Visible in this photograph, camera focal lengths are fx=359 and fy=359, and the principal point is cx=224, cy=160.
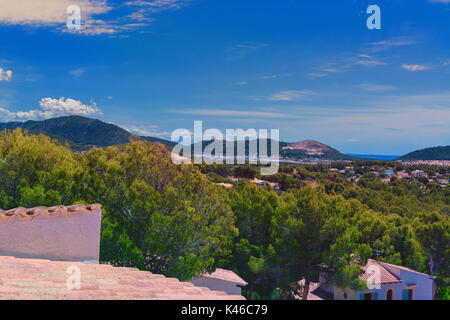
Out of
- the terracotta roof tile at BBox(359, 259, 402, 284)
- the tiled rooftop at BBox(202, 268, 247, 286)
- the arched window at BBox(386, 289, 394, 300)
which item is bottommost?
the arched window at BBox(386, 289, 394, 300)

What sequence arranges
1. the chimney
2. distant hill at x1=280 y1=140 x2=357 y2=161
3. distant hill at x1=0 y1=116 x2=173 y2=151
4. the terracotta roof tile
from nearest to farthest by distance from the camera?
the chimney < the terracotta roof tile < distant hill at x1=0 y1=116 x2=173 y2=151 < distant hill at x1=280 y1=140 x2=357 y2=161

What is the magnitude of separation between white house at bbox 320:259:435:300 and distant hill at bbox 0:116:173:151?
179ft

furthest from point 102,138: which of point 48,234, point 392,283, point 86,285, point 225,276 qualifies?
point 86,285

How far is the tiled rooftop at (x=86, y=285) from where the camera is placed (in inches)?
162

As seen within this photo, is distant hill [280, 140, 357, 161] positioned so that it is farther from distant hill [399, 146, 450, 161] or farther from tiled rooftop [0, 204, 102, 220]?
tiled rooftop [0, 204, 102, 220]

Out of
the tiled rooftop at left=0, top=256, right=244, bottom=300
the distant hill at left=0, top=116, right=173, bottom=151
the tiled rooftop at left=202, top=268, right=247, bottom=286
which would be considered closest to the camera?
the tiled rooftop at left=0, top=256, right=244, bottom=300

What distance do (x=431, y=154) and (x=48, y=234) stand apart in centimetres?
9795

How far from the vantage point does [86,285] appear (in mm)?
4637

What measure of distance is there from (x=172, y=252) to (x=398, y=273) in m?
11.7

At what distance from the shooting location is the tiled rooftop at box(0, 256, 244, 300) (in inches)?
162

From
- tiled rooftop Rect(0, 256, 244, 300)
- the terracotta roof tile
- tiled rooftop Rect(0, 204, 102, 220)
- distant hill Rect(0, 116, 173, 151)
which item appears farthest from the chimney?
distant hill Rect(0, 116, 173, 151)

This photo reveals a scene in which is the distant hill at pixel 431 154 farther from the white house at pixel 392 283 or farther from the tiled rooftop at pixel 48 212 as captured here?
the tiled rooftop at pixel 48 212

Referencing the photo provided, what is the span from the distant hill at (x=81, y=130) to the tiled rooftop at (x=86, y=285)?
59.1 m

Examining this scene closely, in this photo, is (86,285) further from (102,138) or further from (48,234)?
(102,138)
